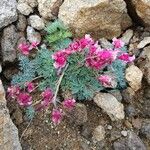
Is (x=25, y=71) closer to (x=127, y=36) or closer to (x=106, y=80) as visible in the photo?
(x=106, y=80)

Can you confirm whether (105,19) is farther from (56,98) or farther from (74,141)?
(74,141)

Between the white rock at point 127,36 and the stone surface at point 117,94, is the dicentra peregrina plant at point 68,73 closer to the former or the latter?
the stone surface at point 117,94

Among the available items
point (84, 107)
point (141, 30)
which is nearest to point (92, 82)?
point (84, 107)

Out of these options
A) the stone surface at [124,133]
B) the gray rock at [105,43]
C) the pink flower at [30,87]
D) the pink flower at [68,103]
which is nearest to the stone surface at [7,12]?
the pink flower at [30,87]

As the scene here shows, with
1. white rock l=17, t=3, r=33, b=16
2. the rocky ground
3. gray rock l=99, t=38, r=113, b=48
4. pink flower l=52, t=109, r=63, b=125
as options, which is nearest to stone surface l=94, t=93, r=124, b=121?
the rocky ground

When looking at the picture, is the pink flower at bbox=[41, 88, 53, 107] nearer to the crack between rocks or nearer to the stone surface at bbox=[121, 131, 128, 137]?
the stone surface at bbox=[121, 131, 128, 137]

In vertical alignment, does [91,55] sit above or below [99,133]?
above

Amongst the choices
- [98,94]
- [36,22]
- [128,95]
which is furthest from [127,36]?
[36,22]
